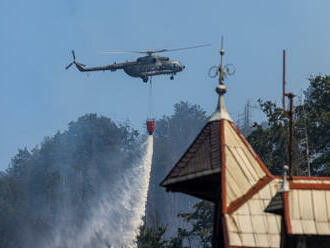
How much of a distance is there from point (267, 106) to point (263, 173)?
7109 cm

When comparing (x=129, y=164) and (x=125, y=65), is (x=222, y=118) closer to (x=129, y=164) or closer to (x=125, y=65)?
(x=125, y=65)

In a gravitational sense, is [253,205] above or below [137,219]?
below

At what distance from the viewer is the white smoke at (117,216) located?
15012 cm

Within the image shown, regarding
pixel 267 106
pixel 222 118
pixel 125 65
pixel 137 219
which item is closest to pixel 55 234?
pixel 137 219

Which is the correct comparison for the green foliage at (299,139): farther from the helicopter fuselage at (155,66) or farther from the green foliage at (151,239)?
the helicopter fuselage at (155,66)

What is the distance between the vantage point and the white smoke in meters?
150

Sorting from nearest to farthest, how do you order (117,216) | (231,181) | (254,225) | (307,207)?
(307,207)
(254,225)
(231,181)
(117,216)

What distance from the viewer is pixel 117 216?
527 feet

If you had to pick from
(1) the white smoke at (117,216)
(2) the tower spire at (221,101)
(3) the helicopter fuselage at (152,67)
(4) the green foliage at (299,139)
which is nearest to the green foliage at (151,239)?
(4) the green foliage at (299,139)

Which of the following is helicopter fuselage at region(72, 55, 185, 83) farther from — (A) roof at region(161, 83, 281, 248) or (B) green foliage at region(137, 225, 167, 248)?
(A) roof at region(161, 83, 281, 248)

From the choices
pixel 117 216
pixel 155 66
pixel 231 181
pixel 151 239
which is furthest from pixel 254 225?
pixel 117 216

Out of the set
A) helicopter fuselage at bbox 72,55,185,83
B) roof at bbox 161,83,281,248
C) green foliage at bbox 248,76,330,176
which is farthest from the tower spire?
helicopter fuselage at bbox 72,55,185,83

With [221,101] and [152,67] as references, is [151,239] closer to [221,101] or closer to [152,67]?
[152,67]

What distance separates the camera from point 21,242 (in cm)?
16238
